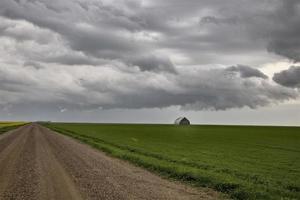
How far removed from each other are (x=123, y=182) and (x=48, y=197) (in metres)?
4.40

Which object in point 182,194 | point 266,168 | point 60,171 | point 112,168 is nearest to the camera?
point 182,194

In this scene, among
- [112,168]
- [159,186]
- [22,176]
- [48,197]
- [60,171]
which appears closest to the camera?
[48,197]

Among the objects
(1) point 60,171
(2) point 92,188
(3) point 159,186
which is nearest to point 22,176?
(1) point 60,171

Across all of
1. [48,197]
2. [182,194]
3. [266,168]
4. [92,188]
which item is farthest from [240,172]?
[48,197]

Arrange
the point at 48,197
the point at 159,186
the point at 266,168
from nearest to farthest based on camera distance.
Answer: the point at 48,197, the point at 159,186, the point at 266,168

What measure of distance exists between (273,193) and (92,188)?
7.49 meters

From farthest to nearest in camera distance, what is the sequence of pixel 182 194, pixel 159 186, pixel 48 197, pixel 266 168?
pixel 266 168
pixel 159 186
pixel 182 194
pixel 48 197

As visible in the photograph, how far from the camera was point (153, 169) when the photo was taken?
2217 centimetres

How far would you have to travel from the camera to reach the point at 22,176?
18172mm

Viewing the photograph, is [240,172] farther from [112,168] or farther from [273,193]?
[112,168]

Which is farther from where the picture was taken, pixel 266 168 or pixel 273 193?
pixel 266 168

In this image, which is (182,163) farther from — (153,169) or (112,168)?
(112,168)

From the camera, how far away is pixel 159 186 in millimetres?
16234

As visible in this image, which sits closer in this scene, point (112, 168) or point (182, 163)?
point (112, 168)
